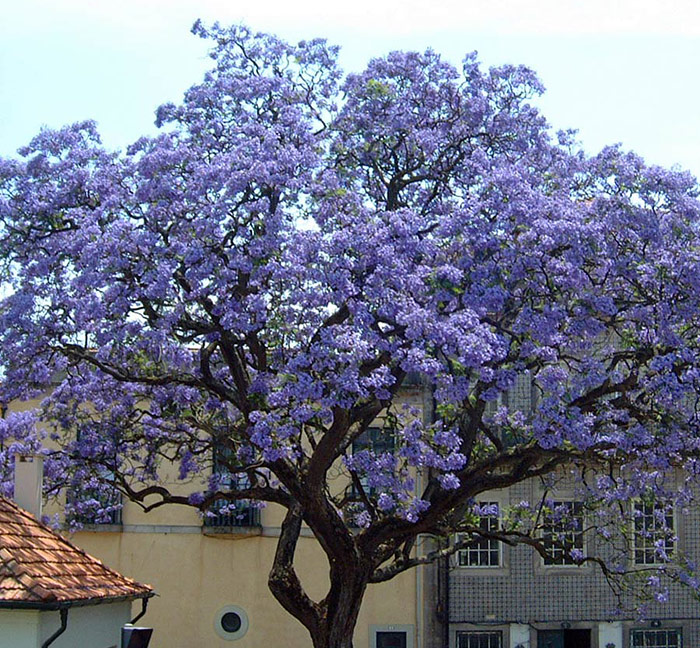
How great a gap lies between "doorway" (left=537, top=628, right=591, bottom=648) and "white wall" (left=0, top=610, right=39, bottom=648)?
16161 millimetres

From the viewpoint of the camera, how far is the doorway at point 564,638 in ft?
88.1

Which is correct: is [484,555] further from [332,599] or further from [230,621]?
[332,599]

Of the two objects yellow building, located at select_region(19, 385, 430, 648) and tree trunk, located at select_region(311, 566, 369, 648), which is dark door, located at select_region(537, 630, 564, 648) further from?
tree trunk, located at select_region(311, 566, 369, 648)

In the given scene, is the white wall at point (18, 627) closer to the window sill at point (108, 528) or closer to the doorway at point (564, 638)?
the window sill at point (108, 528)

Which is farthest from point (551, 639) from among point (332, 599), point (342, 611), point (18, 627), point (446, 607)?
point (18, 627)

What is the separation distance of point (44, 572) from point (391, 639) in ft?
44.8

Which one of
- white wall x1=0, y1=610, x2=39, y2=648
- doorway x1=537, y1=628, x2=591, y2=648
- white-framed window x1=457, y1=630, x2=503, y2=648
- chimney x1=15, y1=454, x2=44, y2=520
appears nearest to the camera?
white wall x1=0, y1=610, x2=39, y2=648

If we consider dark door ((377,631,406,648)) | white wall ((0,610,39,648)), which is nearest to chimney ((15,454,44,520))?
white wall ((0,610,39,648))

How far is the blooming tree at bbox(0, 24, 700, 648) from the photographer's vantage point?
47.6 feet

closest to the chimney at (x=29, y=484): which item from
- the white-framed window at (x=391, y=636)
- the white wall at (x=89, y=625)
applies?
the white wall at (x=89, y=625)

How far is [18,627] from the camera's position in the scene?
12.7 metres

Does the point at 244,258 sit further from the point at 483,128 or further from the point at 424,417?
the point at 424,417

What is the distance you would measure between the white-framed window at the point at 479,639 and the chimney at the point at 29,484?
1206cm

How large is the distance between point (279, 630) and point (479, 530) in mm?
9662
